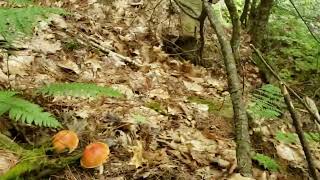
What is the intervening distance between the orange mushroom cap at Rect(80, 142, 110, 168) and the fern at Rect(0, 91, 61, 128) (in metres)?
0.22

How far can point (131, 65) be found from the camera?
418 centimetres

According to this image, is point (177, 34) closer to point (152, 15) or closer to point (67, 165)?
point (152, 15)

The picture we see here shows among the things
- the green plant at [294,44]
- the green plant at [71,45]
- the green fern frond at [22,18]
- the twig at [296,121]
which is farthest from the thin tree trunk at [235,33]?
the green plant at [294,44]

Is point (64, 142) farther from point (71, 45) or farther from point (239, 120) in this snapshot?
point (71, 45)

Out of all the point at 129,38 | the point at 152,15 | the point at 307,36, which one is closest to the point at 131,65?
the point at 129,38

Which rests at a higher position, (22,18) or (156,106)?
(22,18)

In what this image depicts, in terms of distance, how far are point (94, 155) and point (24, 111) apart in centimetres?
42

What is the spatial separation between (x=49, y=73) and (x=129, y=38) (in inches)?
64.4

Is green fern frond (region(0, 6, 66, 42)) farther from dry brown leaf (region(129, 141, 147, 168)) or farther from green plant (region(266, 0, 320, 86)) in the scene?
green plant (region(266, 0, 320, 86))

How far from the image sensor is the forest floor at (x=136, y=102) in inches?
101

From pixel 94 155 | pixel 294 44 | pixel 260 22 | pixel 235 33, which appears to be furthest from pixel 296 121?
pixel 294 44

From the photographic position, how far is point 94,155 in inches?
86.2

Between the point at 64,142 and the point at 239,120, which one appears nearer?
the point at 64,142

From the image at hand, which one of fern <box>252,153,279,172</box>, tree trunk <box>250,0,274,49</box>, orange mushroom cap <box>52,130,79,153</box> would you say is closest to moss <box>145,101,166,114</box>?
fern <box>252,153,279,172</box>
